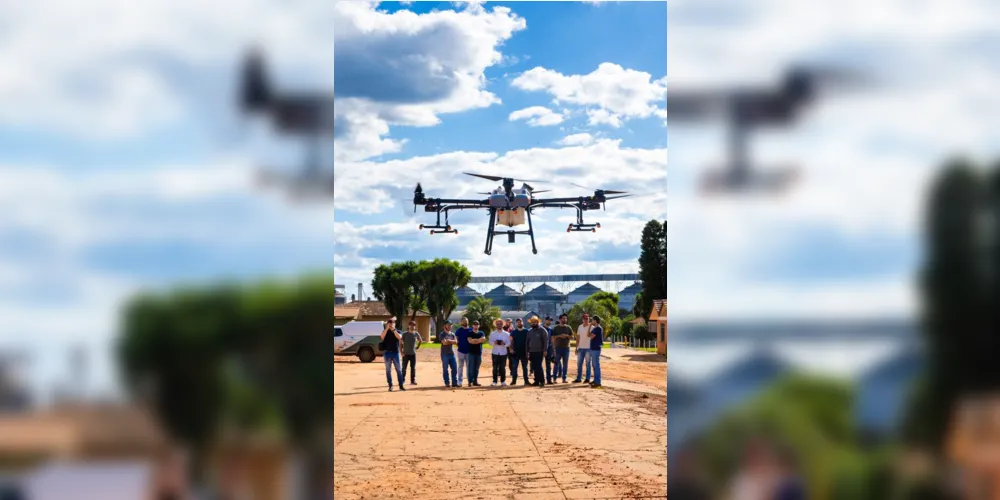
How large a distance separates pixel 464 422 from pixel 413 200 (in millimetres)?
27485

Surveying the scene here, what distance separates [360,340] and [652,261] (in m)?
15.9

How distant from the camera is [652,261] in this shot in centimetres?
3438

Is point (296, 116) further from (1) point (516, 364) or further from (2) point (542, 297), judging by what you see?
(2) point (542, 297)

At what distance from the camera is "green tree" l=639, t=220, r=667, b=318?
3412cm

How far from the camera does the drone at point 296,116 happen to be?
64.0 inches

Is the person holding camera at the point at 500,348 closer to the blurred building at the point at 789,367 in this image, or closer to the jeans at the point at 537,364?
the jeans at the point at 537,364

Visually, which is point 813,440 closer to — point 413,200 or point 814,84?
point 814,84

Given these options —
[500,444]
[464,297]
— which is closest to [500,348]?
[500,444]

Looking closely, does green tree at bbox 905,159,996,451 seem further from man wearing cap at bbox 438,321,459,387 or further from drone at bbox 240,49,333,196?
man wearing cap at bbox 438,321,459,387

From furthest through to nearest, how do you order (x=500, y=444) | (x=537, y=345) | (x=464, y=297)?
1. (x=464, y=297)
2. (x=537, y=345)
3. (x=500, y=444)

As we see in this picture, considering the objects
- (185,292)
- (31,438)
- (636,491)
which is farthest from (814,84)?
(636,491)

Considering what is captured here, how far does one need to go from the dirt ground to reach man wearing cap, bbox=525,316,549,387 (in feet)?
2.23

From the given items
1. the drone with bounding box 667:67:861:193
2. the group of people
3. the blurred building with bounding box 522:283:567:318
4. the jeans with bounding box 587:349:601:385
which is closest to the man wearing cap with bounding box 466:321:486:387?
the group of people

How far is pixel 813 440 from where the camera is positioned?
161 cm
